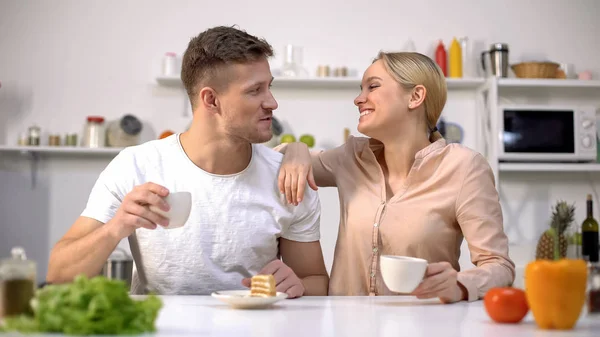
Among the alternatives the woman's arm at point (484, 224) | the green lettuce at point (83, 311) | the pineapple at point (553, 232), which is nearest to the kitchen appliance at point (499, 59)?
the pineapple at point (553, 232)

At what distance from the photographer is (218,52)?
6.66ft

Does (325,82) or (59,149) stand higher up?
(325,82)

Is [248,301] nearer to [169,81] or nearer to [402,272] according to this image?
[402,272]

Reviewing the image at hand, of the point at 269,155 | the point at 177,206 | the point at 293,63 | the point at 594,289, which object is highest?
the point at 293,63

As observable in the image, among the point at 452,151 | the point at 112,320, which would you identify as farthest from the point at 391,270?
the point at 452,151

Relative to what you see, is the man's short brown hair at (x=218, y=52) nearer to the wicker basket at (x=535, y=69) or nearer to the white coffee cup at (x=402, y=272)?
the white coffee cup at (x=402, y=272)

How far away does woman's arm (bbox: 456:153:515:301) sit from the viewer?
1.76 m

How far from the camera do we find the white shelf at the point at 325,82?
4.01 meters

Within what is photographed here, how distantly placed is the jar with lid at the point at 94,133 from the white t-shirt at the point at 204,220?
7.02ft

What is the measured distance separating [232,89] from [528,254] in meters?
2.63

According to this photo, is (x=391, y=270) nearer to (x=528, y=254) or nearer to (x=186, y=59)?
(x=186, y=59)

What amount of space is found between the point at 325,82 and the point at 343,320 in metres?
2.93

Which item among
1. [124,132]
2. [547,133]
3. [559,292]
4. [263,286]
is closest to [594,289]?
[559,292]

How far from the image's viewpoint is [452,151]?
2.01m
